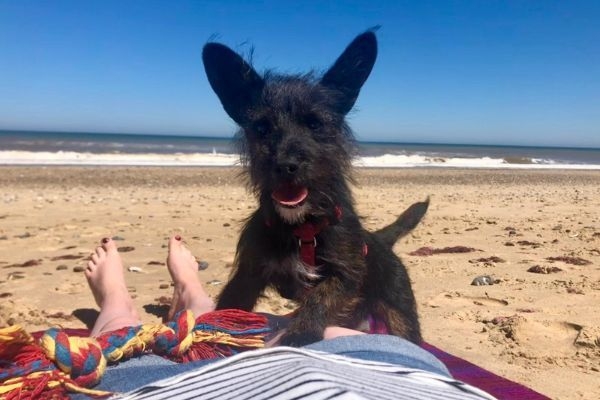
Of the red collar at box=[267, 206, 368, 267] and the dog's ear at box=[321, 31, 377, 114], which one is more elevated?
the dog's ear at box=[321, 31, 377, 114]

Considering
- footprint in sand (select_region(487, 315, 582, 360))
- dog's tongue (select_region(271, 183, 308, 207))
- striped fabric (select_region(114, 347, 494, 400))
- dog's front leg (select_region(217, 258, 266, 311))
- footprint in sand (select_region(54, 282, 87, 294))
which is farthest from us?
footprint in sand (select_region(54, 282, 87, 294))

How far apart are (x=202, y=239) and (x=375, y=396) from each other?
5.70m

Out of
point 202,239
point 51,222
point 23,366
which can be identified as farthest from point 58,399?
point 51,222

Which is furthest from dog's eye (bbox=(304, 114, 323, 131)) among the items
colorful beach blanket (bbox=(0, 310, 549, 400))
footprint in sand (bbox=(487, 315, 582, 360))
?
footprint in sand (bbox=(487, 315, 582, 360))

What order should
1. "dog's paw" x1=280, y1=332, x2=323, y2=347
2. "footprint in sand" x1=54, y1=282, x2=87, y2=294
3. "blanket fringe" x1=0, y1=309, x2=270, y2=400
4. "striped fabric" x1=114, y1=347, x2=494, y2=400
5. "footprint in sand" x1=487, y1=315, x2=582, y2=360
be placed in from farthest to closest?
"footprint in sand" x1=54, y1=282, x2=87, y2=294, "footprint in sand" x1=487, y1=315, x2=582, y2=360, "dog's paw" x1=280, y1=332, x2=323, y2=347, "blanket fringe" x1=0, y1=309, x2=270, y2=400, "striped fabric" x1=114, y1=347, x2=494, y2=400

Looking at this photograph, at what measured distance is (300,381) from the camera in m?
1.41

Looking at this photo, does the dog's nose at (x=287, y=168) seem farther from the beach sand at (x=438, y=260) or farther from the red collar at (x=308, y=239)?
the beach sand at (x=438, y=260)

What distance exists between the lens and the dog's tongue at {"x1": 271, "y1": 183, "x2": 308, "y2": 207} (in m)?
2.67

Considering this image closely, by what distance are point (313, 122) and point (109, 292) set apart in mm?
1817

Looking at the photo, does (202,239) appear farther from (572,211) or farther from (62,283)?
(572,211)

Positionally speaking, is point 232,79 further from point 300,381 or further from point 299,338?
point 300,381

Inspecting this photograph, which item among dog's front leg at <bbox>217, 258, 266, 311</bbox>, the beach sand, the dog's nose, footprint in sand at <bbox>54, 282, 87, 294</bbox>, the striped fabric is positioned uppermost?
the dog's nose

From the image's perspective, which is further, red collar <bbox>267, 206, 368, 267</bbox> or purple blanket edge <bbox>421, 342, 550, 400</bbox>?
red collar <bbox>267, 206, 368, 267</bbox>

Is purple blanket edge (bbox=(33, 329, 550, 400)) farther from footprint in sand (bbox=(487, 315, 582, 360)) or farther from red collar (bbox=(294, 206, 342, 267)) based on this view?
red collar (bbox=(294, 206, 342, 267))
